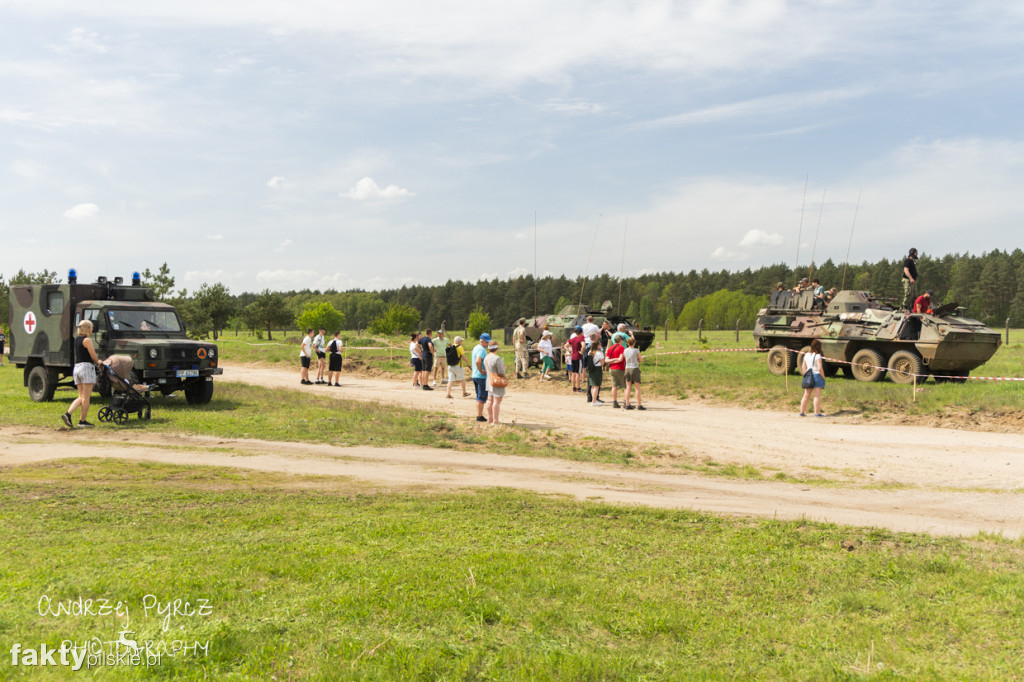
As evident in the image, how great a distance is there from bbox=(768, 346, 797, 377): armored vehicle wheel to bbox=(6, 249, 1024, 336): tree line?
26491 mm

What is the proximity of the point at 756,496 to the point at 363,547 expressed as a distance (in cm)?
480

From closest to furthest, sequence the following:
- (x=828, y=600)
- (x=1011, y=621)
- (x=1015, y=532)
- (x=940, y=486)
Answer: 1. (x=1011, y=621)
2. (x=828, y=600)
3. (x=1015, y=532)
4. (x=940, y=486)

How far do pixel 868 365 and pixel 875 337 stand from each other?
806 millimetres

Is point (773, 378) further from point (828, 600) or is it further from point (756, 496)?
point (828, 600)

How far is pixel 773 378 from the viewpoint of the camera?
20.0m

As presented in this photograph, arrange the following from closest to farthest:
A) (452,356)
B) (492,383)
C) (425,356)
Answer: (492,383)
(452,356)
(425,356)

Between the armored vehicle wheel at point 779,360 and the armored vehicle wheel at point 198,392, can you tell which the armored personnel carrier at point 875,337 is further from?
the armored vehicle wheel at point 198,392

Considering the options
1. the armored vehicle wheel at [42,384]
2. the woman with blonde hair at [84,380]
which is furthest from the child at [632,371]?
the armored vehicle wheel at [42,384]

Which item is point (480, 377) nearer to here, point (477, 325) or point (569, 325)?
point (569, 325)

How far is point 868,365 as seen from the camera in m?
19.5

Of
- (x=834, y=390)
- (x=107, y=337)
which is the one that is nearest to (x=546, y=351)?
(x=834, y=390)

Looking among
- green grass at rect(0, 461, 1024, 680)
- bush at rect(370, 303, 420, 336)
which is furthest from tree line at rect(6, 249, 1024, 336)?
green grass at rect(0, 461, 1024, 680)

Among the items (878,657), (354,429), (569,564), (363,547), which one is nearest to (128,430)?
(354,429)

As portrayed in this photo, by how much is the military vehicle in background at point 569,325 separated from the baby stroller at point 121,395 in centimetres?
1291
